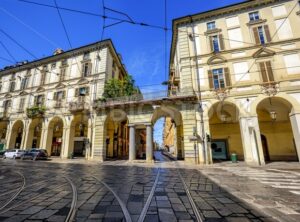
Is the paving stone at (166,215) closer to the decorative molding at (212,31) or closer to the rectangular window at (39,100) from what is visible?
the decorative molding at (212,31)

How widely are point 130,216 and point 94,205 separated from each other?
4.03 ft

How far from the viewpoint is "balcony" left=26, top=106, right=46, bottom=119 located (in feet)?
75.2

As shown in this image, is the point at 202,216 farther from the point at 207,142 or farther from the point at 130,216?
the point at 207,142

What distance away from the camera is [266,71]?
50.1 feet

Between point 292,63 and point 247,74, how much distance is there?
3726 mm

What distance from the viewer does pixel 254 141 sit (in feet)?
46.7

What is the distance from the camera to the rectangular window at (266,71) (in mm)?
15036

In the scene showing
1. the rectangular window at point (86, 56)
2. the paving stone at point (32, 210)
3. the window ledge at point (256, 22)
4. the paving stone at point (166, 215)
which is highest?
Answer: the rectangular window at point (86, 56)

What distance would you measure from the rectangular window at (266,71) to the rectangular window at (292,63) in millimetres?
1315

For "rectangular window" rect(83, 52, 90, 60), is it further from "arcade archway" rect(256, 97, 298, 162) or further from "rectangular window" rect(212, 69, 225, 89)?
"arcade archway" rect(256, 97, 298, 162)

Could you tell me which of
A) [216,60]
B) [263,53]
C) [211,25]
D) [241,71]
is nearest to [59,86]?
[216,60]

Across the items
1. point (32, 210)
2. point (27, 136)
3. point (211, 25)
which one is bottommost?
point (32, 210)

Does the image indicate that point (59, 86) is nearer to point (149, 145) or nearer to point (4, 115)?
point (4, 115)

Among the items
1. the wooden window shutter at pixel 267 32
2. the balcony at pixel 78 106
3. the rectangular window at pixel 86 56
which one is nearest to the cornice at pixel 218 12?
the wooden window shutter at pixel 267 32
